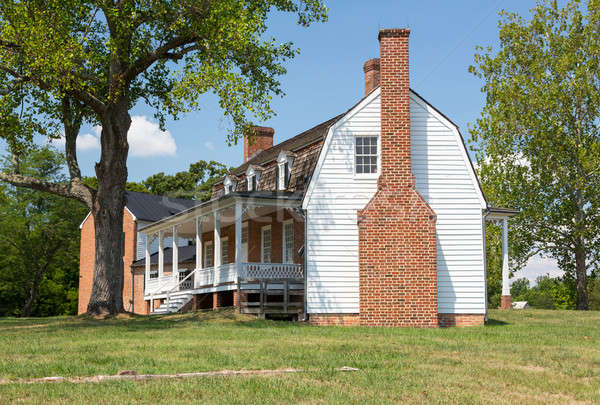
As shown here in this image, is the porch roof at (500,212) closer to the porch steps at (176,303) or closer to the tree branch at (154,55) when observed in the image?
the porch steps at (176,303)

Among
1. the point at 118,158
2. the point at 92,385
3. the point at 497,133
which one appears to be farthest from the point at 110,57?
the point at 497,133

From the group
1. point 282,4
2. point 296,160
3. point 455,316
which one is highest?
point 282,4

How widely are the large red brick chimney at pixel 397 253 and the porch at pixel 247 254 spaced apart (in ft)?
8.85

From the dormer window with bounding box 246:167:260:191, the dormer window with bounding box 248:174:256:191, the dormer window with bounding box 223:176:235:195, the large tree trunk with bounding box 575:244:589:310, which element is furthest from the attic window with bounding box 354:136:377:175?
the large tree trunk with bounding box 575:244:589:310


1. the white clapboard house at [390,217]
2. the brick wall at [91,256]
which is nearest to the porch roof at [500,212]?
the white clapboard house at [390,217]

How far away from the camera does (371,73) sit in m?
24.6

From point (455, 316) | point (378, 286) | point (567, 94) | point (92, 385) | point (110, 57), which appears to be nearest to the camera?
point (92, 385)

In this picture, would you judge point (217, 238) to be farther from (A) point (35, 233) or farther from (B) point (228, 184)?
(A) point (35, 233)

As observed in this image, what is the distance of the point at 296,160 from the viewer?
2305 cm

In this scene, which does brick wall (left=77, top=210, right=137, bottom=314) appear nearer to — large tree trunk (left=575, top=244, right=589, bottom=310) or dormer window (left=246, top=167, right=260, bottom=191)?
dormer window (left=246, top=167, right=260, bottom=191)

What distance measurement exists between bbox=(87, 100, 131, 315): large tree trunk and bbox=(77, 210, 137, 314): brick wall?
20.3m

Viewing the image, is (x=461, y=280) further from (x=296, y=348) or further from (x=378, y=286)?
(x=296, y=348)

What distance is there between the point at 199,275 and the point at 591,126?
62.5 ft

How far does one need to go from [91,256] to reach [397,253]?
101ft
